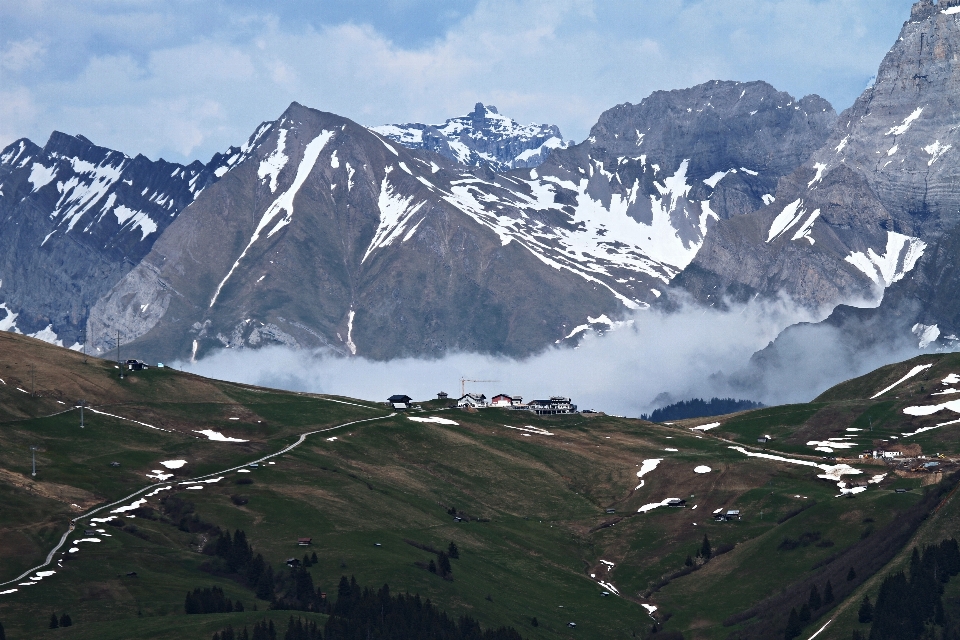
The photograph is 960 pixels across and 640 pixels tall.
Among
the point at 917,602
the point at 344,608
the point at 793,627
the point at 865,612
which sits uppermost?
the point at 917,602

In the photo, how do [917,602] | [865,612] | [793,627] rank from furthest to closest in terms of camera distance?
[793,627]
[865,612]
[917,602]

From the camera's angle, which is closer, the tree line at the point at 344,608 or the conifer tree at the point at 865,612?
the conifer tree at the point at 865,612

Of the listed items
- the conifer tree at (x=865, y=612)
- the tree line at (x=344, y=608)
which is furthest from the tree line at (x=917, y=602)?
the tree line at (x=344, y=608)

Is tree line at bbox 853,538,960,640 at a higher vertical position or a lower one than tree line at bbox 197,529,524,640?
higher

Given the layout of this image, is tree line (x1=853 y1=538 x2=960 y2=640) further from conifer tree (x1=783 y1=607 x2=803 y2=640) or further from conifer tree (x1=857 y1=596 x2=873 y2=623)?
conifer tree (x1=783 y1=607 x2=803 y2=640)

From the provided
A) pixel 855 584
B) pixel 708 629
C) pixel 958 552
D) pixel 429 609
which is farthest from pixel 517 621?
pixel 958 552

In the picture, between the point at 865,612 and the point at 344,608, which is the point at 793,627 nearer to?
the point at 865,612

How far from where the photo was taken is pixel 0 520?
19625 cm

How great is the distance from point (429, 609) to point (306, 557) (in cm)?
2279

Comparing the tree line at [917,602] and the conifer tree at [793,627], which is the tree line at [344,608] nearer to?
the conifer tree at [793,627]

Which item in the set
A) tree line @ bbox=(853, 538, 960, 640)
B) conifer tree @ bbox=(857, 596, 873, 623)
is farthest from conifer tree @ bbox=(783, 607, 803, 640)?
tree line @ bbox=(853, 538, 960, 640)

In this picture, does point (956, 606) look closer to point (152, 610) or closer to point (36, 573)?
point (152, 610)

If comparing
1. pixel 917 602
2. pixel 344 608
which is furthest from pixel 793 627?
pixel 344 608

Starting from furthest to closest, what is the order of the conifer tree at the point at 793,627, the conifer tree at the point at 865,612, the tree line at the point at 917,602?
the conifer tree at the point at 793,627
the conifer tree at the point at 865,612
the tree line at the point at 917,602
